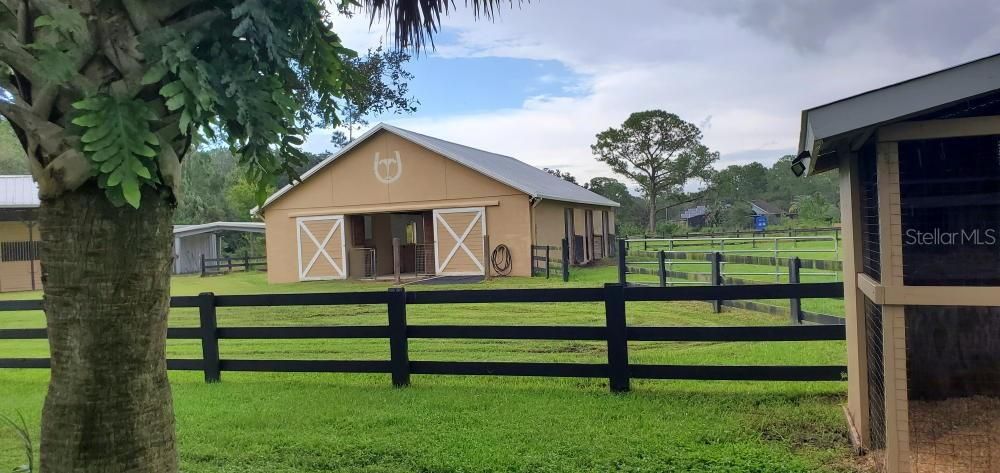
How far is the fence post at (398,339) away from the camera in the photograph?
5.88 meters

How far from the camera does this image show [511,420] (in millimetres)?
4742

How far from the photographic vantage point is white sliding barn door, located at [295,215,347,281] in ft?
67.2

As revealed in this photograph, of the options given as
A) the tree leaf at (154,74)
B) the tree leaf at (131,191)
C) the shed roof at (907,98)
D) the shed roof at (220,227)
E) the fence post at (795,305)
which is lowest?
the fence post at (795,305)

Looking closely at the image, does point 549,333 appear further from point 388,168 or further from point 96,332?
point 388,168

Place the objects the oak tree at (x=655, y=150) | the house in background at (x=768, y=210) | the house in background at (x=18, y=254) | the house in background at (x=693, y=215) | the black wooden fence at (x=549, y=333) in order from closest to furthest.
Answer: the black wooden fence at (x=549, y=333), the house in background at (x=18, y=254), the oak tree at (x=655, y=150), the house in background at (x=768, y=210), the house in background at (x=693, y=215)

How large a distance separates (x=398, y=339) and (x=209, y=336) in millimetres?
2004

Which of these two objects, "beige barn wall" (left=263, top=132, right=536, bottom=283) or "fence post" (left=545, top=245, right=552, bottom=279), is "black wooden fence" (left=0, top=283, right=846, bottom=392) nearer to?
"fence post" (left=545, top=245, right=552, bottom=279)

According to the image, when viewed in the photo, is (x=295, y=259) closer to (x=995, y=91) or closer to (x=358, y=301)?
(x=358, y=301)

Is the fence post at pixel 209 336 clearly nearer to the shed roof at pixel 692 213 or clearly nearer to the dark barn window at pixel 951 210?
the dark barn window at pixel 951 210

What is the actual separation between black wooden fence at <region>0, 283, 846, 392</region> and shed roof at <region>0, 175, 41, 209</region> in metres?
21.9

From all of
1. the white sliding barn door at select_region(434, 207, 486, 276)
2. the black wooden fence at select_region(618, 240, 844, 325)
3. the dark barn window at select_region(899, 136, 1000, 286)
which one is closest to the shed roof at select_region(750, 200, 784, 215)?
the white sliding barn door at select_region(434, 207, 486, 276)

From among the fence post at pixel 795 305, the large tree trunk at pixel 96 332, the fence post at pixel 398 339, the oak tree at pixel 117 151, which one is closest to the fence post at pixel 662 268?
the fence post at pixel 795 305

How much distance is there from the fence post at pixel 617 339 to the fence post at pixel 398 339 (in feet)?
6.01

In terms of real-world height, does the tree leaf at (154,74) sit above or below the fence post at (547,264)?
above
